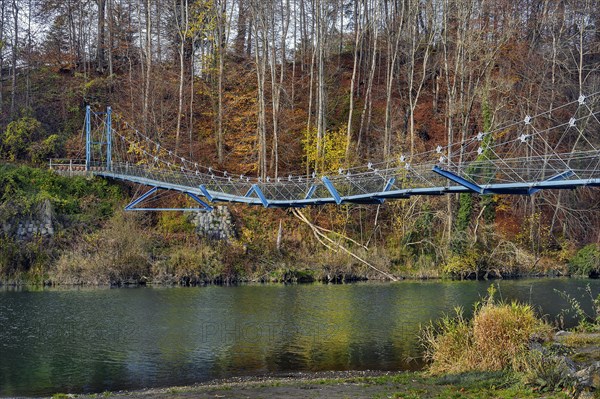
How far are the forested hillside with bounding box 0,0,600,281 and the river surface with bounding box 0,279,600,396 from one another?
332 cm

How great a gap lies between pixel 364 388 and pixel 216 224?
1804 centimetres

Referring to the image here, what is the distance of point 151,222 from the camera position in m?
27.7

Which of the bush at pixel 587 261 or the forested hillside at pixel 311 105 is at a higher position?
the forested hillside at pixel 311 105

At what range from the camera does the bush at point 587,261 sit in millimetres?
25266

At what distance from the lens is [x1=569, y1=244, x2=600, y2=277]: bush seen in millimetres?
25266

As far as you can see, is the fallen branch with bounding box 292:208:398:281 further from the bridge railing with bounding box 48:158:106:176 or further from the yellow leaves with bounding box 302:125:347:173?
the bridge railing with bounding box 48:158:106:176

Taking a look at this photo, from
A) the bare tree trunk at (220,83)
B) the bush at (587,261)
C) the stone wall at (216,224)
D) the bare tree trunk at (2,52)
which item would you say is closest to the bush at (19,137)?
the bare tree trunk at (2,52)

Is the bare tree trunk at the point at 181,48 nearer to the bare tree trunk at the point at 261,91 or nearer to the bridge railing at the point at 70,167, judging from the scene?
the bare tree trunk at the point at 261,91

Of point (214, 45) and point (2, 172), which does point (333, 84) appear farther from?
point (2, 172)

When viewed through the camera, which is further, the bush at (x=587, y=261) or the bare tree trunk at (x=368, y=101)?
the bare tree trunk at (x=368, y=101)

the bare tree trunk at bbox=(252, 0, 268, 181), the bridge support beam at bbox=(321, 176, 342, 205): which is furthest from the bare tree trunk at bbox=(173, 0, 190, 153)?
the bridge support beam at bbox=(321, 176, 342, 205)

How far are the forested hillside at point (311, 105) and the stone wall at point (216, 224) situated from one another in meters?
0.51

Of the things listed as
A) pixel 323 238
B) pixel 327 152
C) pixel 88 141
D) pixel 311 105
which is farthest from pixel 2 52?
pixel 323 238

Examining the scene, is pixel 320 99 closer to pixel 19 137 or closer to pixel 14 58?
pixel 19 137
